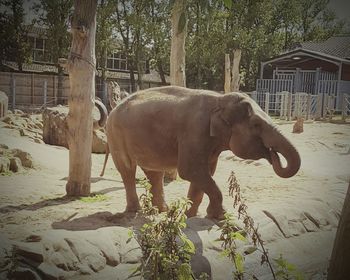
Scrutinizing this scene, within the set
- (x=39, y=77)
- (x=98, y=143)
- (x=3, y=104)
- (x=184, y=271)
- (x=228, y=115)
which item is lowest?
(x=98, y=143)

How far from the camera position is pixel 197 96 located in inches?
129

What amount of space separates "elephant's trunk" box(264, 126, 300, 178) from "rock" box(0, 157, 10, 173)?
10.9 ft

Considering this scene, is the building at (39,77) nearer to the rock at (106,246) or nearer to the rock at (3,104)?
the rock at (3,104)

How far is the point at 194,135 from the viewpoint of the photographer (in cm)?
311

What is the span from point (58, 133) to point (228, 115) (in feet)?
18.2

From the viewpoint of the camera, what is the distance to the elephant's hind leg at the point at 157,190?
149 inches

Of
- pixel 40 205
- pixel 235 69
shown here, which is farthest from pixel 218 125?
pixel 235 69

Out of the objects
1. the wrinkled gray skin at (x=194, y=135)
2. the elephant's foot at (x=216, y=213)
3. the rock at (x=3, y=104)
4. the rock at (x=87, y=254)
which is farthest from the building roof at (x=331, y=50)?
the rock at (x=87, y=254)

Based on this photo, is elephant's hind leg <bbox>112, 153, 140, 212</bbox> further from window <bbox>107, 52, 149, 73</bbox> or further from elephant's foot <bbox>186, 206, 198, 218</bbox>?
window <bbox>107, 52, 149, 73</bbox>

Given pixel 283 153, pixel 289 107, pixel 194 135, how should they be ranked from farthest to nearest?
pixel 289 107
pixel 194 135
pixel 283 153

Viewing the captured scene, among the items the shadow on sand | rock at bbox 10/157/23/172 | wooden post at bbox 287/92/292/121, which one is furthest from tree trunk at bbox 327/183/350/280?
wooden post at bbox 287/92/292/121

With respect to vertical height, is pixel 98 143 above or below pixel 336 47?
below

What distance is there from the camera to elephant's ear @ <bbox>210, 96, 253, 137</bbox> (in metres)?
3.04

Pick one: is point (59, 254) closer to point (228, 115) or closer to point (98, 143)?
point (228, 115)
